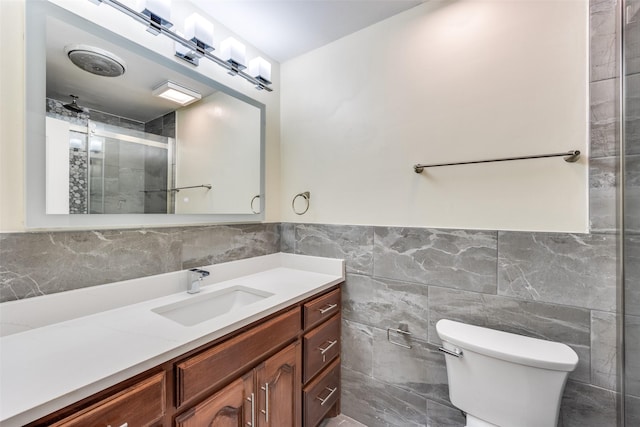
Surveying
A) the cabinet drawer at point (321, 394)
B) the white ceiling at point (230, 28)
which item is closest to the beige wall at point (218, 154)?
the white ceiling at point (230, 28)

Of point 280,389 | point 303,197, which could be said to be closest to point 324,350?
point 280,389

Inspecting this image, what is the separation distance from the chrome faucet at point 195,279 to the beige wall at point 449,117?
0.76m

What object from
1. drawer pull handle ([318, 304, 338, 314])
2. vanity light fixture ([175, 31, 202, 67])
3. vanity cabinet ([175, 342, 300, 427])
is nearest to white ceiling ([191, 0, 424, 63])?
vanity light fixture ([175, 31, 202, 67])

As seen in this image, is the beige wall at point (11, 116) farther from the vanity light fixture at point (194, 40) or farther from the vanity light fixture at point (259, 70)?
the vanity light fixture at point (259, 70)

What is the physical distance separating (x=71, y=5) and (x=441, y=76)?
168 cm

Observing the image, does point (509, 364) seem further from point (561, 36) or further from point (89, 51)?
point (89, 51)

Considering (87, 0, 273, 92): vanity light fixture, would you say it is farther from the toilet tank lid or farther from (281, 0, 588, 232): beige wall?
the toilet tank lid

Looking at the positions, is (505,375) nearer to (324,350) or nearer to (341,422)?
(324,350)

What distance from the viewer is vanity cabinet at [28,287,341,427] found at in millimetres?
724

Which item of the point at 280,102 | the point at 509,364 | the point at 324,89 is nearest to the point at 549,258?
the point at 509,364

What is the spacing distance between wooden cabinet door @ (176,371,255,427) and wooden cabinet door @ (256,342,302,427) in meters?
0.05

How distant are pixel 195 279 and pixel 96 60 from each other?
3.52 ft

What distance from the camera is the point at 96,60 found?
1155mm

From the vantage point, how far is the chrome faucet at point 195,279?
1379 mm
